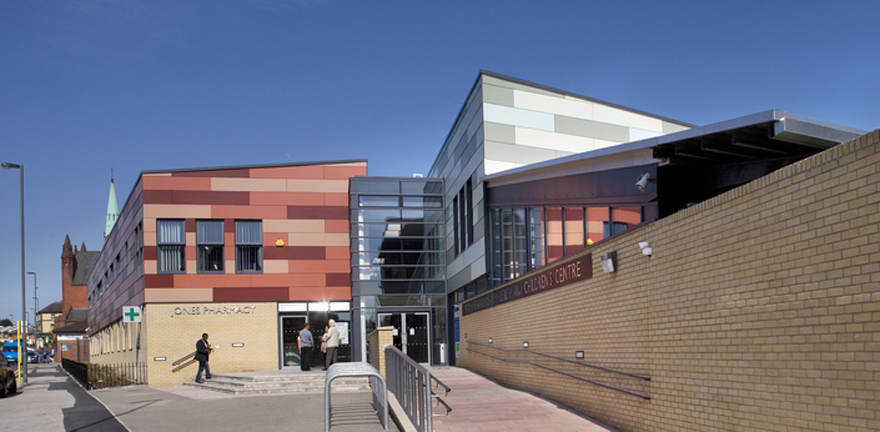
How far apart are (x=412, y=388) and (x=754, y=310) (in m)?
5.28

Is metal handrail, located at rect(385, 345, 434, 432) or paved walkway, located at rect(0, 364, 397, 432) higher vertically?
metal handrail, located at rect(385, 345, 434, 432)

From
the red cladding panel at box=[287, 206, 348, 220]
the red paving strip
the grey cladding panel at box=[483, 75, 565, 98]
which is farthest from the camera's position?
the red cladding panel at box=[287, 206, 348, 220]

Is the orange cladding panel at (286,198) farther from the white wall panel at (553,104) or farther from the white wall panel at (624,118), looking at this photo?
the white wall panel at (624,118)

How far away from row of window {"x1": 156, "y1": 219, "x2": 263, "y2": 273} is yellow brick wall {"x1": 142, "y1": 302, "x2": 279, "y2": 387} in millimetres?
1327

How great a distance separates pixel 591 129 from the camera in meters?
22.2

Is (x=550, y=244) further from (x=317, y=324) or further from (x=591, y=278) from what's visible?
(x=317, y=324)

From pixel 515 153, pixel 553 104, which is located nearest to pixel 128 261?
pixel 515 153

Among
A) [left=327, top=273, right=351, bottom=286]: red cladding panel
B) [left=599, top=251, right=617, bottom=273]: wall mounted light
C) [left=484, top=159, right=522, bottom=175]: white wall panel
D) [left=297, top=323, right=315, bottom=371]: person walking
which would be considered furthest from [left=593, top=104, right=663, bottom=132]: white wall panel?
[left=599, top=251, right=617, bottom=273]: wall mounted light

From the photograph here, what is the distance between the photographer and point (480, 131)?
816 inches

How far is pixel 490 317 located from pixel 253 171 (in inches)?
462

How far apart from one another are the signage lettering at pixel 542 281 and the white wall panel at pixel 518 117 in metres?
5.23

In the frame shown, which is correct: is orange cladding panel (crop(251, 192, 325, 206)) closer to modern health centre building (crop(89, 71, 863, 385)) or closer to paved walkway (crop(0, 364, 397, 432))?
modern health centre building (crop(89, 71, 863, 385))

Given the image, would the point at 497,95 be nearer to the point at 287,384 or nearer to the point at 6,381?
the point at 287,384

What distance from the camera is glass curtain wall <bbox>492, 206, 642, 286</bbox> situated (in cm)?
1333
